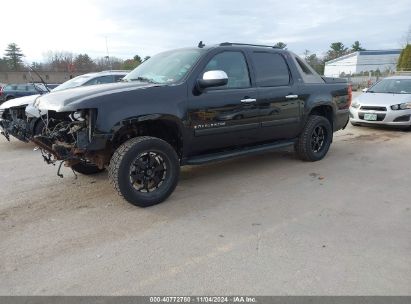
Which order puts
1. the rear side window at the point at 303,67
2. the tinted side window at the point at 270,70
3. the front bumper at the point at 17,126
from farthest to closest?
the rear side window at the point at 303,67 < the tinted side window at the point at 270,70 < the front bumper at the point at 17,126

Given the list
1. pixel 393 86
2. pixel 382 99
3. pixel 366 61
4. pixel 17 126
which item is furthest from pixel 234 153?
pixel 366 61

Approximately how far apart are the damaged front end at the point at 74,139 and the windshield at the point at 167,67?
1.13 m

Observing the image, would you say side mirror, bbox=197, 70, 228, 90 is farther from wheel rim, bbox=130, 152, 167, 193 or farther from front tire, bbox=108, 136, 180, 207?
wheel rim, bbox=130, 152, 167, 193

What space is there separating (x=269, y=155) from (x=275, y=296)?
4455 millimetres

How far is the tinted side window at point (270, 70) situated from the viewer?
17.8ft

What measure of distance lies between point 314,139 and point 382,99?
15.0 feet

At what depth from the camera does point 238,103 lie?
16.5 ft

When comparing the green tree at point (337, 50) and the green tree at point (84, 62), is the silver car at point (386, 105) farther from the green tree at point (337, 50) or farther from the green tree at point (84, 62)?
the green tree at point (337, 50)

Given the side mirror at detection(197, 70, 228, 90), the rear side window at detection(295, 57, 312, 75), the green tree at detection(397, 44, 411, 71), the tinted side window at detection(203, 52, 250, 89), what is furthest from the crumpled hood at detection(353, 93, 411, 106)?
the green tree at detection(397, 44, 411, 71)

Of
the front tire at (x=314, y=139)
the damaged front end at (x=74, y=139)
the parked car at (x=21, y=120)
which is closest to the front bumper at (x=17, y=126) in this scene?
the parked car at (x=21, y=120)

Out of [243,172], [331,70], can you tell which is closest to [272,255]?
[243,172]

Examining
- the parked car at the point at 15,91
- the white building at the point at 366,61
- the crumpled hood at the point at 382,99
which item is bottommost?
the crumpled hood at the point at 382,99

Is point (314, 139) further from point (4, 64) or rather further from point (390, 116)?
point (4, 64)

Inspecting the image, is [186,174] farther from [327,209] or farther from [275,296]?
[275,296]
